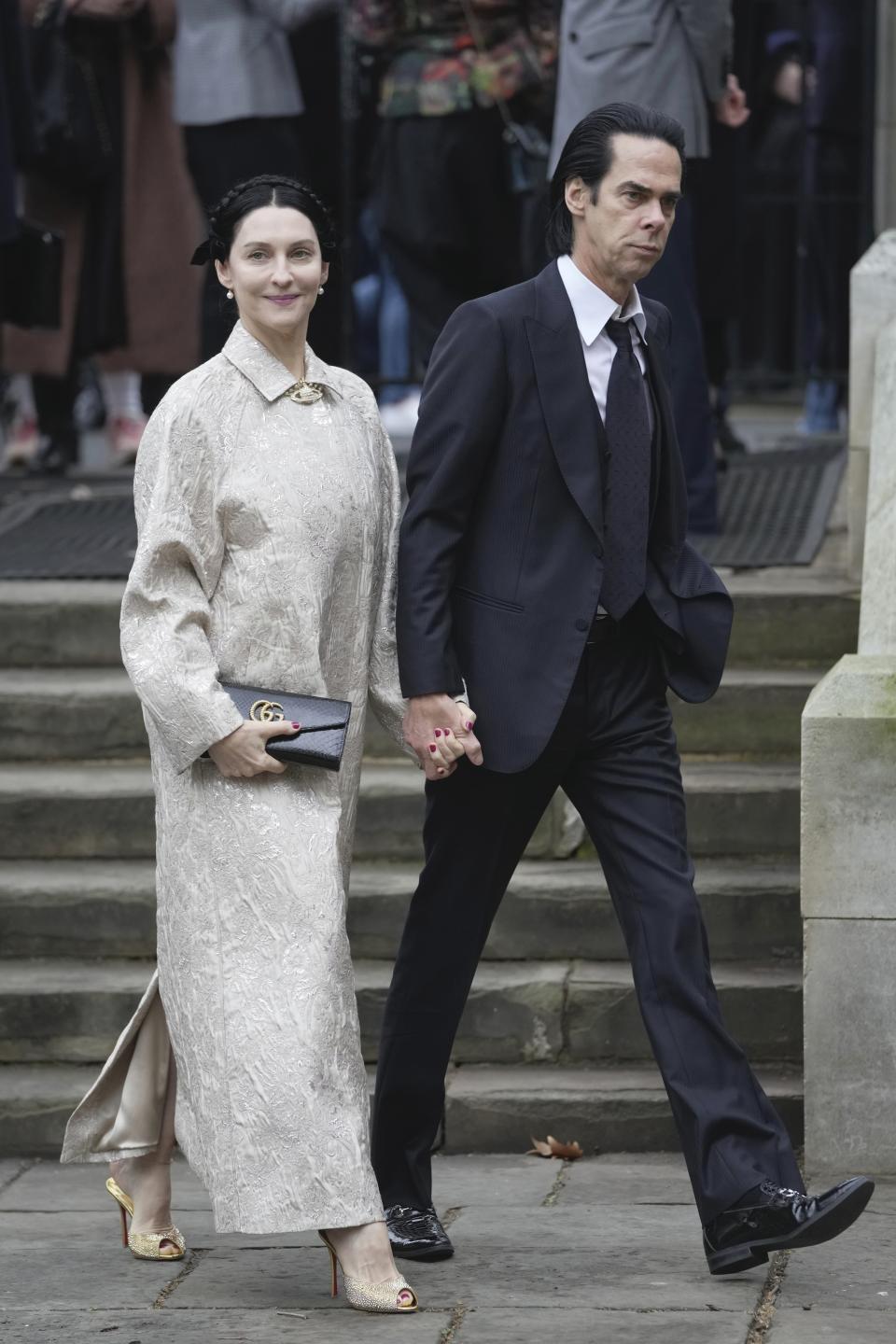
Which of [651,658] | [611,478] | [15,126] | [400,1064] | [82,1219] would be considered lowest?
[82,1219]

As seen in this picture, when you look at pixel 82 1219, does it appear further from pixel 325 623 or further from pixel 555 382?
pixel 555 382

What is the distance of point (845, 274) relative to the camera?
1107 centimetres

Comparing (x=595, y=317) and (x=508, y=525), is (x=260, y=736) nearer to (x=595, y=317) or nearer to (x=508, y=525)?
(x=508, y=525)

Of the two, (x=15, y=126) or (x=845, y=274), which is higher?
(x=15, y=126)

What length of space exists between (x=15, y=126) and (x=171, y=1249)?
4.69 meters

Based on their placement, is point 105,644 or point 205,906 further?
point 105,644

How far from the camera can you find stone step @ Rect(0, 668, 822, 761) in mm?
6332

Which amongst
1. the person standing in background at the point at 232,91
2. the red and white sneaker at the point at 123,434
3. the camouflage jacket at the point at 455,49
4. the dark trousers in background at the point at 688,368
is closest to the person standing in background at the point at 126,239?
the red and white sneaker at the point at 123,434

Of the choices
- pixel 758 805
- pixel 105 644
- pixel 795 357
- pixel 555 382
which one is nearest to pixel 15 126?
pixel 105 644

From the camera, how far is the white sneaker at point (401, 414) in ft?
34.6

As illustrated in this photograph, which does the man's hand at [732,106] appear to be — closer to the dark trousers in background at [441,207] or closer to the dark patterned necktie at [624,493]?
the dark trousers in background at [441,207]

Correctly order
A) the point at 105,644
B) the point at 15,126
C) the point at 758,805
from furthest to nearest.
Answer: the point at 15,126 → the point at 105,644 → the point at 758,805

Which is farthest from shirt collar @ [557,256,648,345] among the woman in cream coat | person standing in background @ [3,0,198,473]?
person standing in background @ [3,0,198,473]

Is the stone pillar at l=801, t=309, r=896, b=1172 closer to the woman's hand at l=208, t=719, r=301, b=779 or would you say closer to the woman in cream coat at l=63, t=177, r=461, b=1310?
the woman in cream coat at l=63, t=177, r=461, b=1310
